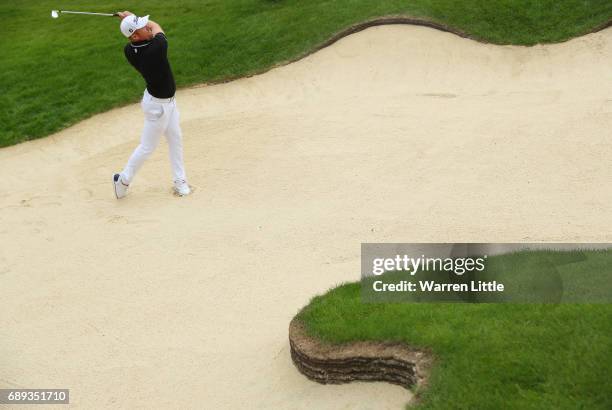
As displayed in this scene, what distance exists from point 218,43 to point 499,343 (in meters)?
13.5

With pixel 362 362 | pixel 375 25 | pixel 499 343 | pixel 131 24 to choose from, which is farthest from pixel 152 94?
pixel 499 343

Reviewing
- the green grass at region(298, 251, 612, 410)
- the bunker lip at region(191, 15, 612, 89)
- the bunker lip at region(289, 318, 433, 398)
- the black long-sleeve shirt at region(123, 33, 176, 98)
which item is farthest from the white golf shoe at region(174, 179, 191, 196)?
the bunker lip at region(289, 318, 433, 398)

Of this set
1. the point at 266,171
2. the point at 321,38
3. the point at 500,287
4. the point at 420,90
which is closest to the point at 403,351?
the point at 500,287

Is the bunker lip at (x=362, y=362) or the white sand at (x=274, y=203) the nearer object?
the bunker lip at (x=362, y=362)

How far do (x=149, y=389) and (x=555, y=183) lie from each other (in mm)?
7301

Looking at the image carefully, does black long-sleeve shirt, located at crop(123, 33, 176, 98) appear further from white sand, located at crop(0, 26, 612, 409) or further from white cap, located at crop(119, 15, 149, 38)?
white sand, located at crop(0, 26, 612, 409)

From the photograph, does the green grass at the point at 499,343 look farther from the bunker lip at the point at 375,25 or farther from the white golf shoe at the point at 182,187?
the bunker lip at the point at 375,25

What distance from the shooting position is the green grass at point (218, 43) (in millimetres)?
19328

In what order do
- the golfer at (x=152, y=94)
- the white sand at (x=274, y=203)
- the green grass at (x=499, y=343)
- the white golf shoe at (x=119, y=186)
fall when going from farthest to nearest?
the white golf shoe at (x=119, y=186) < the golfer at (x=152, y=94) < the white sand at (x=274, y=203) < the green grass at (x=499, y=343)

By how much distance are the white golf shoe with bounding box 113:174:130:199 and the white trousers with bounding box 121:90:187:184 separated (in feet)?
0.32

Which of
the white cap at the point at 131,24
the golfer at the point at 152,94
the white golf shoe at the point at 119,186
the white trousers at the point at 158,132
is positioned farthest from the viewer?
the white golf shoe at the point at 119,186

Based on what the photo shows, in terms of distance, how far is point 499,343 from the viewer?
9.33 meters

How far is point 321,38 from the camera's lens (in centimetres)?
2017

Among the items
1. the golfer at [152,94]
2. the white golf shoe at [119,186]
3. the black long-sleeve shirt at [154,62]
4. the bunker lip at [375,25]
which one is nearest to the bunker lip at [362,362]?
the golfer at [152,94]
